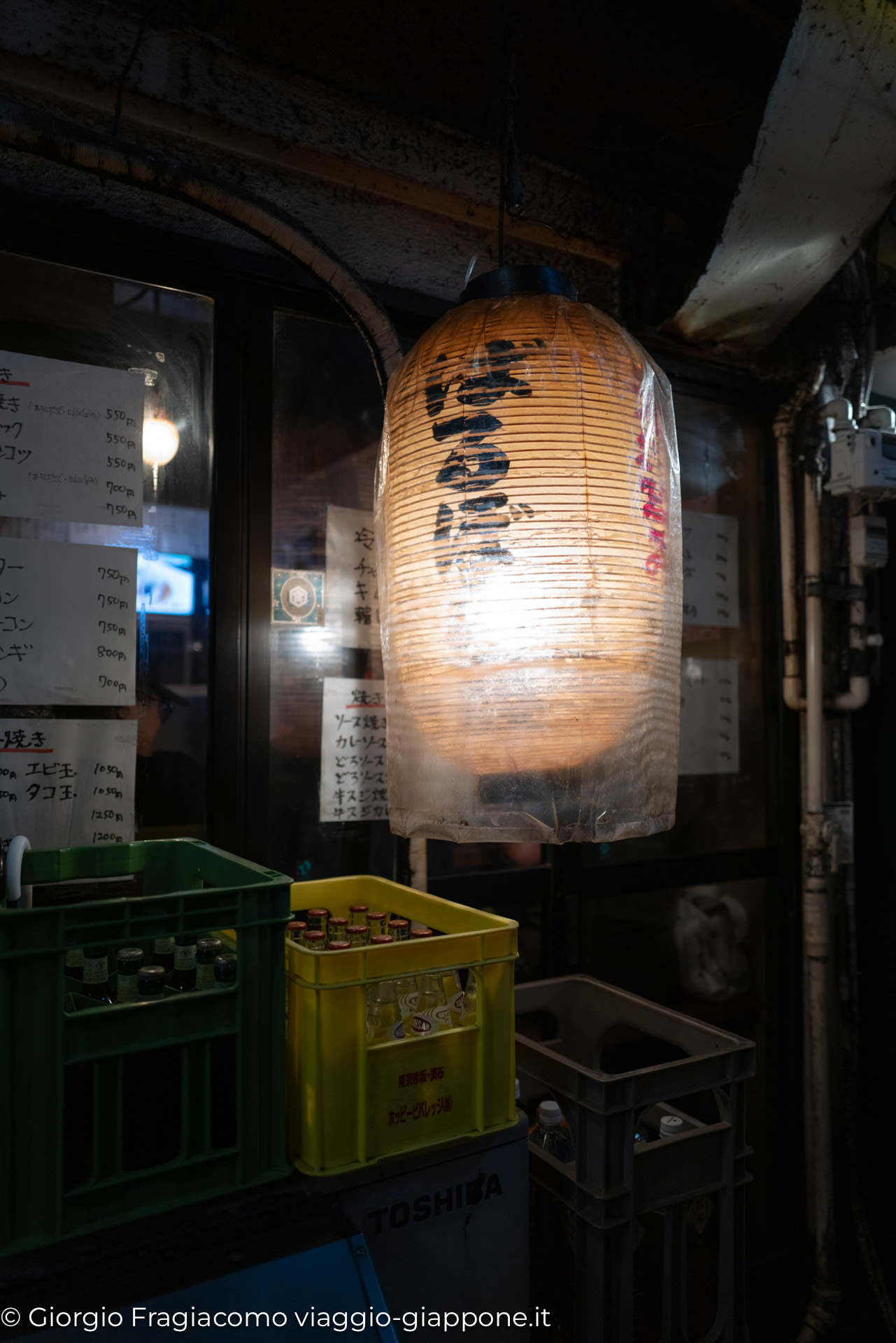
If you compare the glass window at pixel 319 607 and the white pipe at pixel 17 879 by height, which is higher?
the glass window at pixel 319 607

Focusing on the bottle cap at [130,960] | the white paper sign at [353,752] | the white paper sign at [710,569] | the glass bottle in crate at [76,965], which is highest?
the white paper sign at [710,569]

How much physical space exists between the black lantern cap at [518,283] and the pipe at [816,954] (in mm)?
1723

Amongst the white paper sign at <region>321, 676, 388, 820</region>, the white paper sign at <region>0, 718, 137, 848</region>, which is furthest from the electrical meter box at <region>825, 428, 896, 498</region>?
the white paper sign at <region>0, 718, 137, 848</region>

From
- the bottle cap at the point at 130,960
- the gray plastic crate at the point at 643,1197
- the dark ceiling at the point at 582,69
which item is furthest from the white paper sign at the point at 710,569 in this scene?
the bottle cap at the point at 130,960

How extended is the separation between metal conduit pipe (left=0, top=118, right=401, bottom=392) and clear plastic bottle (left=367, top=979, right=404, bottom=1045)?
1229 millimetres

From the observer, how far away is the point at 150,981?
130 centimetres

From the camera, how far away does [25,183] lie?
1887 millimetres

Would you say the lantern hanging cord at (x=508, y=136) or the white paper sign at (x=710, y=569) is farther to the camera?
the white paper sign at (x=710, y=569)

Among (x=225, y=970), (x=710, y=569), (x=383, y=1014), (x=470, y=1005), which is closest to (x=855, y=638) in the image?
(x=710, y=569)

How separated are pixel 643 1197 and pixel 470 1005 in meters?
0.56

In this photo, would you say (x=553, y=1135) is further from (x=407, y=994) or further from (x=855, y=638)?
(x=855, y=638)

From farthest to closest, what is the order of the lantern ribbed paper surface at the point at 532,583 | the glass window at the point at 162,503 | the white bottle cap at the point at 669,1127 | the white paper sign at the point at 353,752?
1. the white paper sign at the point at 353,752
2. the glass window at the point at 162,503
3. the white bottle cap at the point at 669,1127
4. the lantern ribbed paper surface at the point at 532,583

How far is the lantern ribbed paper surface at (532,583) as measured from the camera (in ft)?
4.16

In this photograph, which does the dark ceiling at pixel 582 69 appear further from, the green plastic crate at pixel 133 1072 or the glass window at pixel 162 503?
the green plastic crate at pixel 133 1072
